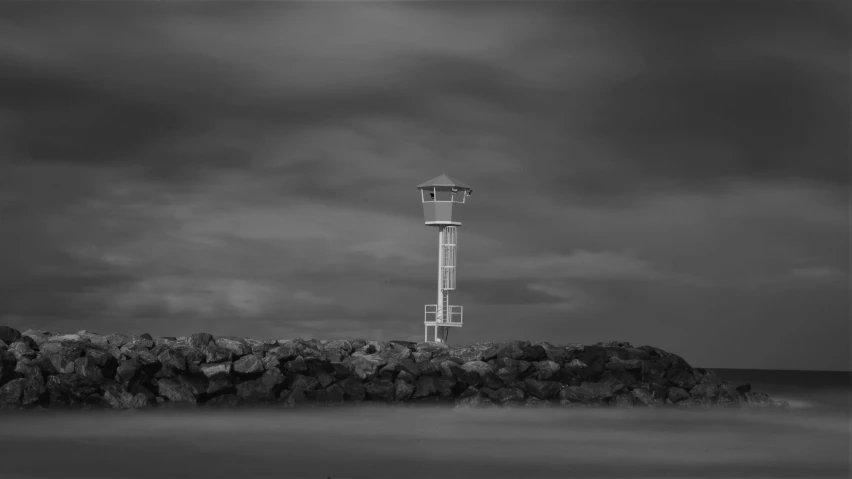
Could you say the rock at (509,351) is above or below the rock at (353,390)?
above

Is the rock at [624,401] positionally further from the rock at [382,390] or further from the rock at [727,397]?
the rock at [382,390]

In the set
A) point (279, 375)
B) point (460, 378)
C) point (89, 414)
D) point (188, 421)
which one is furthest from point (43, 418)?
point (460, 378)

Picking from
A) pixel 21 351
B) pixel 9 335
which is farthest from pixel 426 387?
pixel 9 335

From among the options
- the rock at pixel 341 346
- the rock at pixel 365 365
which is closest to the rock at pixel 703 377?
the rock at pixel 365 365

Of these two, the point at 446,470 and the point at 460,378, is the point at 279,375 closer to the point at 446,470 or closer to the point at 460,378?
the point at 460,378

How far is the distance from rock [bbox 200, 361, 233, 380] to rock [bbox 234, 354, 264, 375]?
0.17m

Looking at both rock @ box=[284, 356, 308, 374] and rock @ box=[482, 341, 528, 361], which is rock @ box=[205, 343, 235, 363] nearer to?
rock @ box=[284, 356, 308, 374]

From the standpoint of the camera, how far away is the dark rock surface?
19.3 meters

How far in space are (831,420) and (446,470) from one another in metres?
11.1

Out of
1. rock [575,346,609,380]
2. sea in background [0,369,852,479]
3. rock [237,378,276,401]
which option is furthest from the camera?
rock [575,346,609,380]

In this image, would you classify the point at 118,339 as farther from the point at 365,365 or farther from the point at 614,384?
the point at 614,384

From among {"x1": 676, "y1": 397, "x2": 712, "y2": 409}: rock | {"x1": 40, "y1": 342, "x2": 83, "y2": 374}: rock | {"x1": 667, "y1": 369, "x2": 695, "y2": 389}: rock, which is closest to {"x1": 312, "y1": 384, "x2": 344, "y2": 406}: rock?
{"x1": 40, "y1": 342, "x2": 83, "y2": 374}: rock

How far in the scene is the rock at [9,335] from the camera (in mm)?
20402

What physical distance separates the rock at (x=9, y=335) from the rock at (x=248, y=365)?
14.6 feet
